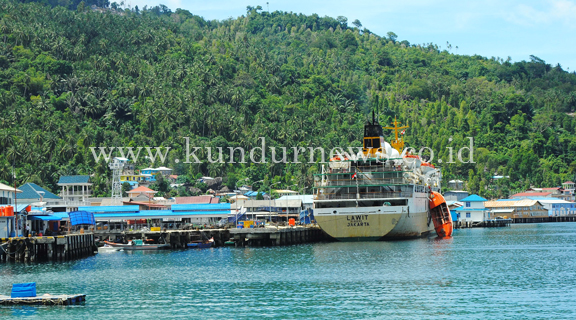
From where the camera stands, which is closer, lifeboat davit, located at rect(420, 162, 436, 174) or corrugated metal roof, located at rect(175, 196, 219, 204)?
lifeboat davit, located at rect(420, 162, 436, 174)

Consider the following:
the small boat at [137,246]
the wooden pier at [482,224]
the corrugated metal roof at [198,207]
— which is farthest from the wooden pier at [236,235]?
the wooden pier at [482,224]

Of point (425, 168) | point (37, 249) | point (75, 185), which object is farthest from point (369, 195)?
point (75, 185)

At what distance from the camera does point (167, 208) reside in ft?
435

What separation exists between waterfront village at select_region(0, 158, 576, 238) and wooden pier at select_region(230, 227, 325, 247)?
737cm

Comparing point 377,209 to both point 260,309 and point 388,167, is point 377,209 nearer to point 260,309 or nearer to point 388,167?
point 388,167

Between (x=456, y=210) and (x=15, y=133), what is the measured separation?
99.3 meters

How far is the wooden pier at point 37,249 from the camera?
72812 millimetres

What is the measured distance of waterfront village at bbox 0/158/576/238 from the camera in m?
86.1

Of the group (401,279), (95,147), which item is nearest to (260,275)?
(401,279)

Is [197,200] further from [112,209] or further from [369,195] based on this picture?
[369,195]

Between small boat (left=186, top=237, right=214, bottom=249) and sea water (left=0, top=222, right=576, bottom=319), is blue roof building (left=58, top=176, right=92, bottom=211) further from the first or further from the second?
sea water (left=0, top=222, right=576, bottom=319)

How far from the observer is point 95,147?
591 feet

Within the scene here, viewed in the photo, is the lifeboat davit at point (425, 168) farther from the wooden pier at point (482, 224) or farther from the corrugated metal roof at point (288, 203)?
the wooden pier at point (482, 224)

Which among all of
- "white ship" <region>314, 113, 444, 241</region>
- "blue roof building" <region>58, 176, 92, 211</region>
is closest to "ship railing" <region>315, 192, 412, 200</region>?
"white ship" <region>314, 113, 444, 241</region>
